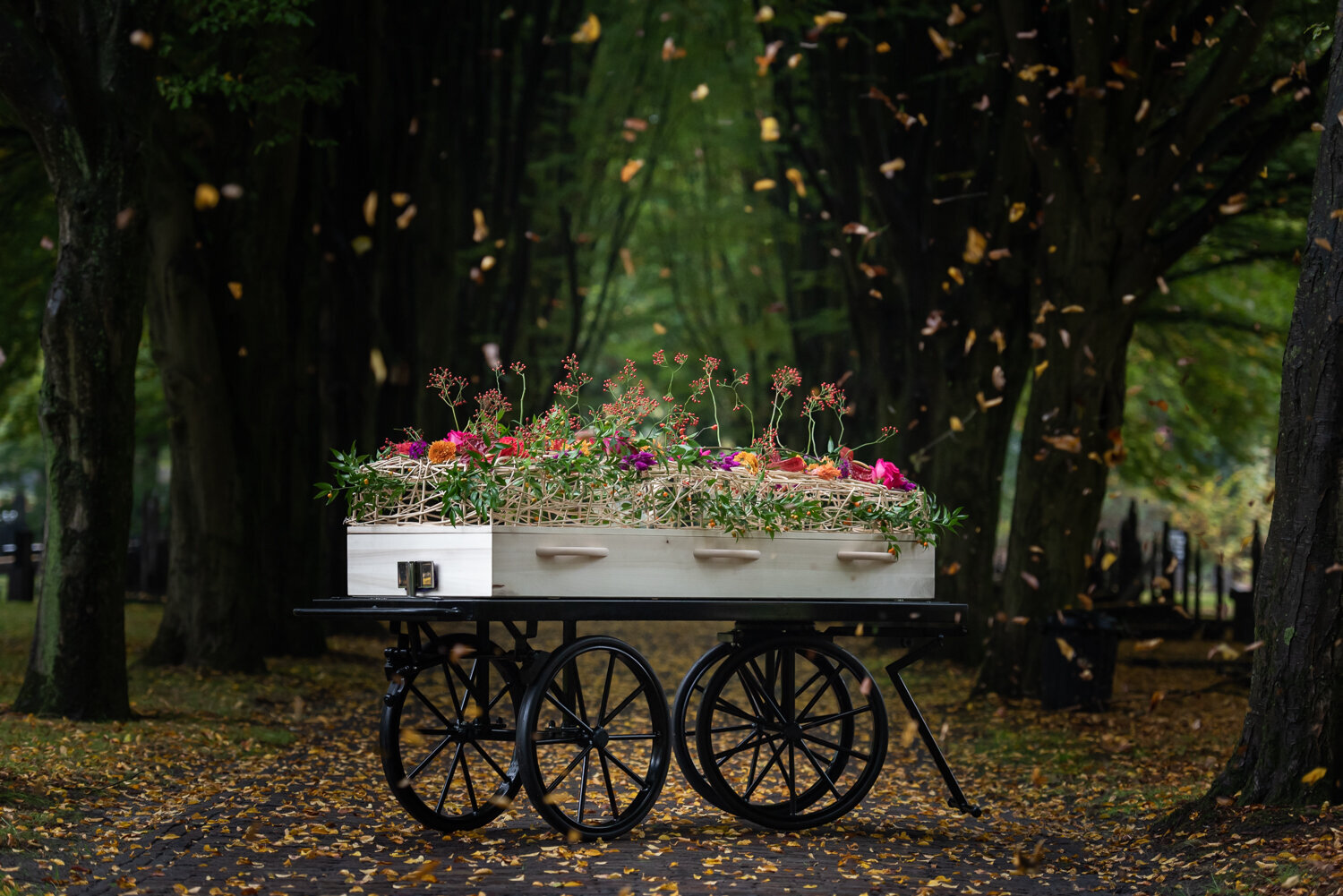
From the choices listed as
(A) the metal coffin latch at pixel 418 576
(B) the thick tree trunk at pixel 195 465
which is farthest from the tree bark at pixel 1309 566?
(B) the thick tree trunk at pixel 195 465

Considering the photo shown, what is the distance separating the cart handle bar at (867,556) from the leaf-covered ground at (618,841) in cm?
144

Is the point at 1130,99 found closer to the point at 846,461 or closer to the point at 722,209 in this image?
the point at 846,461

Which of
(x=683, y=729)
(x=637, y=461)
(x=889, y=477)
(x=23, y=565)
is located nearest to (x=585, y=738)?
(x=683, y=729)

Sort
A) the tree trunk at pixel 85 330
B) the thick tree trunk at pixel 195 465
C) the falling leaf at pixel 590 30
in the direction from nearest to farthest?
the tree trunk at pixel 85 330, the thick tree trunk at pixel 195 465, the falling leaf at pixel 590 30

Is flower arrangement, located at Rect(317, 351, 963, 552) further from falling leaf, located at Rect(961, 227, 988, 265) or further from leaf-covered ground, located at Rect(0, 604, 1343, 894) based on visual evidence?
falling leaf, located at Rect(961, 227, 988, 265)

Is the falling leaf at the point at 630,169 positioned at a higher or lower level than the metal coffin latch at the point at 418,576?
higher

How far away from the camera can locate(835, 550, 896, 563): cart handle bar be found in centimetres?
719

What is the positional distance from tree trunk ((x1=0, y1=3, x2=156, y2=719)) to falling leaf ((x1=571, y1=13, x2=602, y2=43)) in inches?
464

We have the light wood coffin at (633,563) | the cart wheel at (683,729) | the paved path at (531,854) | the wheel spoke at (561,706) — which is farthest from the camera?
the cart wheel at (683,729)

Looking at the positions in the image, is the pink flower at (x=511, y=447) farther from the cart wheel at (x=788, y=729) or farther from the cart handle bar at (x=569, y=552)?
the cart wheel at (x=788, y=729)

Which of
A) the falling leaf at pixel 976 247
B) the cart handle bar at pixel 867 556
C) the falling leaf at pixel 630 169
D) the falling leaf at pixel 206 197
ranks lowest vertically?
the cart handle bar at pixel 867 556

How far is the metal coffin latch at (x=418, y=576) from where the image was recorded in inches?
256

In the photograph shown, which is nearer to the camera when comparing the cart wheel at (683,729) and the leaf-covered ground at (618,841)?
the leaf-covered ground at (618,841)

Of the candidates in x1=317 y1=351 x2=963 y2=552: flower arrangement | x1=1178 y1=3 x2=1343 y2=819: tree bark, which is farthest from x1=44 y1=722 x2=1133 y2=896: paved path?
x1=317 y1=351 x2=963 y2=552: flower arrangement
